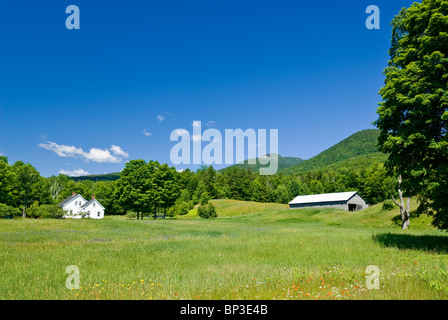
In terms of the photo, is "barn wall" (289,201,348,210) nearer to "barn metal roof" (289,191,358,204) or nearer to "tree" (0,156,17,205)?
"barn metal roof" (289,191,358,204)

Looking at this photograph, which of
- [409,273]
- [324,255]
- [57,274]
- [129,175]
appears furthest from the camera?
[129,175]

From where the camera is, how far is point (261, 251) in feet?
50.6

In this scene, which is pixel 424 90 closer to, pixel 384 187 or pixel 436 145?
pixel 436 145

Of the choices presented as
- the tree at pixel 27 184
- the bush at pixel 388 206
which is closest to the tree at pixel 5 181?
the tree at pixel 27 184

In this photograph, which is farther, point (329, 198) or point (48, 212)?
point (329, 198)

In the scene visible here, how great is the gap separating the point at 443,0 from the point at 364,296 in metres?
16.0

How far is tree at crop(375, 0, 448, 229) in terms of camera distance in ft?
43.6

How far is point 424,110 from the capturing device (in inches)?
534

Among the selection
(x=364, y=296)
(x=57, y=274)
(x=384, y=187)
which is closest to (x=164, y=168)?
(x=57, y=274)

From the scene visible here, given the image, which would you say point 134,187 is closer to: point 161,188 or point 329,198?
point 161,188

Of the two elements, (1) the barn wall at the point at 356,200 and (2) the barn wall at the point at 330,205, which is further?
(1) the barn wall at the point at 356,200

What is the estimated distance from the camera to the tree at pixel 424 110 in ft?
43.6

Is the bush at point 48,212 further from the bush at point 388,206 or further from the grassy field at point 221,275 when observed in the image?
the bush at point 388,206

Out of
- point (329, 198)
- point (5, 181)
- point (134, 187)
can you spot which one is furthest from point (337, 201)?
point (5, 181)
